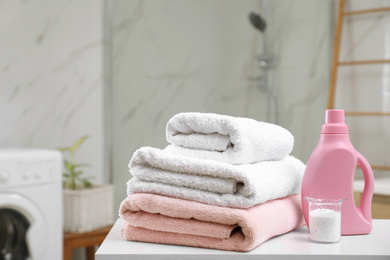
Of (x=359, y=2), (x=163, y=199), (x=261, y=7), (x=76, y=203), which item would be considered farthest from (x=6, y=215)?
(x=359, y=2)

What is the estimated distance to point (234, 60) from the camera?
89.0 inches

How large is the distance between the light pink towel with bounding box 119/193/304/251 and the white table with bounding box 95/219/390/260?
0.04 ft

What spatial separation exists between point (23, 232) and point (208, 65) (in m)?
1.07

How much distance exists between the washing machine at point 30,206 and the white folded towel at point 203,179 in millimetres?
1386

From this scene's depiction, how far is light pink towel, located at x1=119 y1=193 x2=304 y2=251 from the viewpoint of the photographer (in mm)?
657

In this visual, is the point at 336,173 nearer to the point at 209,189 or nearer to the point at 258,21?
the point at 209,189

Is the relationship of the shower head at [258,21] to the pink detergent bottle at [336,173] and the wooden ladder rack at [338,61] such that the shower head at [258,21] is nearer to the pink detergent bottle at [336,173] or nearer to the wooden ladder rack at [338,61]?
the wooden ladder rack at [338,61]

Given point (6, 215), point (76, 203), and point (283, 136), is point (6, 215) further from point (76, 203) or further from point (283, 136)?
point (283, 136)

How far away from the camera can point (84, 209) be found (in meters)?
2.27

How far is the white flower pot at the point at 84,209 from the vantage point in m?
2.27

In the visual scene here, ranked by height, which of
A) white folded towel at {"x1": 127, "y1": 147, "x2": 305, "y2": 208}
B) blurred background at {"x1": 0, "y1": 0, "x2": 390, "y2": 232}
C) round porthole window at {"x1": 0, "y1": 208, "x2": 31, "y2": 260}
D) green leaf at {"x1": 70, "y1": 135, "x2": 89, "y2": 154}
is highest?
blurred background at {"x1": 0, "y1": 0, "x2": 390, "y2": 232}

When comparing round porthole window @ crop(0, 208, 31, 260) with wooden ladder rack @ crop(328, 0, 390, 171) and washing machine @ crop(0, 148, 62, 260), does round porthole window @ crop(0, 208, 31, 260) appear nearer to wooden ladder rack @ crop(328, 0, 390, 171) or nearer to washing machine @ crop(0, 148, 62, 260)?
washing machine @ crop(0, 148, 62, 260)

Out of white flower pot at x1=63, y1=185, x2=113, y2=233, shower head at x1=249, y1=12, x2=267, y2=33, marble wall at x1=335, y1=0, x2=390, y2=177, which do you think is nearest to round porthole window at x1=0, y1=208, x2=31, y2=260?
white flower pot at x1=63, y1=185, x2=113, y2=233

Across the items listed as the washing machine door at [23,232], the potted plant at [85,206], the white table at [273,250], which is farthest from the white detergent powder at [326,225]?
the potted plant at [85,206]
